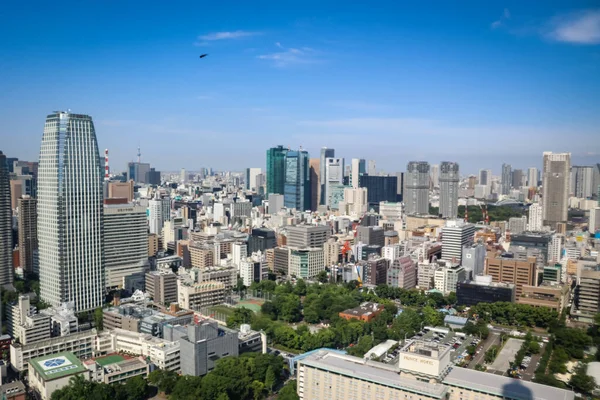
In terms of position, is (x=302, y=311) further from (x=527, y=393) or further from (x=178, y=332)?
(x=527, y=393)

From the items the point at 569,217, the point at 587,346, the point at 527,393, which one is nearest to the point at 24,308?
the point at 527,393

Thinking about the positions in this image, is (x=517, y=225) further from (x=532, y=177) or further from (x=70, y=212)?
(x=70, y=212)

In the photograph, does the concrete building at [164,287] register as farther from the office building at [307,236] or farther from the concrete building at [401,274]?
the office building at [307,236]

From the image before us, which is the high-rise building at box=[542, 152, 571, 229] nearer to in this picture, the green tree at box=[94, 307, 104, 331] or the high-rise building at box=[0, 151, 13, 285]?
the green tree at box=[94, 307, 104, 331]

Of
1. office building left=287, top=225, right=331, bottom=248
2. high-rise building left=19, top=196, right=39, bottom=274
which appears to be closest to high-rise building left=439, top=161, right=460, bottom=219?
office building left=287, top=225, right=331, bottom=248

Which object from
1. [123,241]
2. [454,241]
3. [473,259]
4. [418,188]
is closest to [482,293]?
[473,259]

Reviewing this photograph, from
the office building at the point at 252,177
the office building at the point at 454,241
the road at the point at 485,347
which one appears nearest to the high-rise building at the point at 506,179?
the office building at the point at 252,177

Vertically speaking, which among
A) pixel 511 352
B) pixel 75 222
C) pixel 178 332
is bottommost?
pixel 511 352
